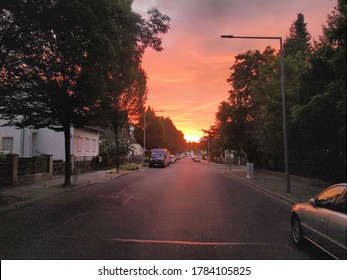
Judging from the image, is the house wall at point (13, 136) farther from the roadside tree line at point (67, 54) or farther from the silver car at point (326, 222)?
the silver car at point (326, 222)

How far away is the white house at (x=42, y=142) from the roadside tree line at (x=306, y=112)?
14.4m

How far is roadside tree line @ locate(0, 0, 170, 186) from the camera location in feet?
34.0

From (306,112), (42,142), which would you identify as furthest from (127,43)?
(42,142)

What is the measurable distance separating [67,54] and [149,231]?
24.2 feet

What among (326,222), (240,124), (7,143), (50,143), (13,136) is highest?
(240,124)

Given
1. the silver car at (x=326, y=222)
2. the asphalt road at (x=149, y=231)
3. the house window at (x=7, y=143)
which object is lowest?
the asphalt road at (x=149, y=231)

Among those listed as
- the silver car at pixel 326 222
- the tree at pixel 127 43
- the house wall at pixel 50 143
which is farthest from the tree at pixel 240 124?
the silver car at pixel 326 222

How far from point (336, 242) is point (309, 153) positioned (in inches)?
627

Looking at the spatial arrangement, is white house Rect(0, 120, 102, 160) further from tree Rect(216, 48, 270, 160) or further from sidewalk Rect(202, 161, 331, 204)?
sidewalk Rect(202, 161, 331, 204)

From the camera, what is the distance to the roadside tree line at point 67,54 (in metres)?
10.4

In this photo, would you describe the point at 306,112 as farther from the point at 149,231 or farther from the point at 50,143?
the point at 50,143

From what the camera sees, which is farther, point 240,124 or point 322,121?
point 240,124

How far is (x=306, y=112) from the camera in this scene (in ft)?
47.1

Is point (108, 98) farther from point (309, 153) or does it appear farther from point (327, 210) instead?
point (327, 210)
